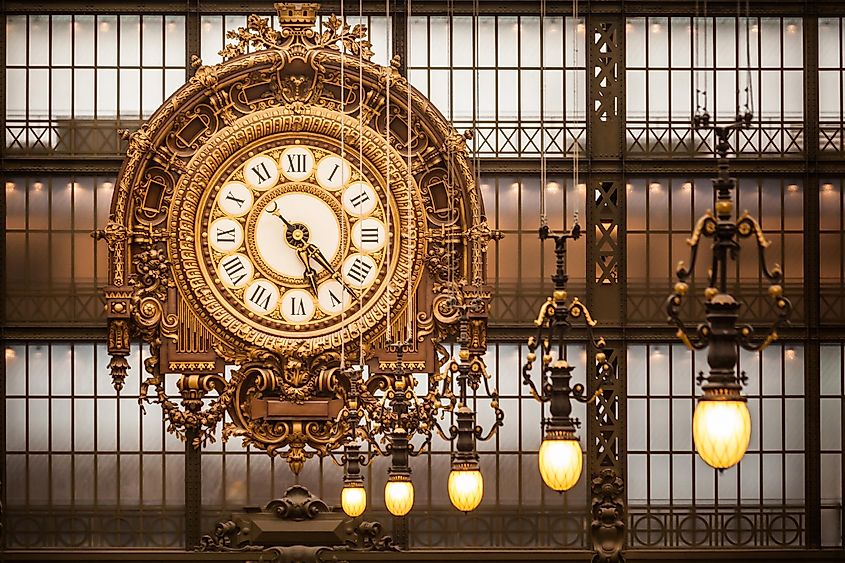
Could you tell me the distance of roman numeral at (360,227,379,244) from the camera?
12555 mm

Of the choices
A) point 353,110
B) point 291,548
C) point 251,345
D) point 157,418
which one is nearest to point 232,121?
point 353,110

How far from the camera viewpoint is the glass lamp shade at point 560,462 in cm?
1009

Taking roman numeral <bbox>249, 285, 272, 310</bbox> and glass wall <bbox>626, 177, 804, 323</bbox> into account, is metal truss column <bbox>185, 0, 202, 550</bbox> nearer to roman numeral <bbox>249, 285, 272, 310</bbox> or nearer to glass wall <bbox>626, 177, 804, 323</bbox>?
glass wall <bbox>626, 177, 804, 323</bbox>

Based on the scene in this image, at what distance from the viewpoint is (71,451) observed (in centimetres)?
2041

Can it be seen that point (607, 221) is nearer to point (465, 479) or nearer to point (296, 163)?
point (296, 163)

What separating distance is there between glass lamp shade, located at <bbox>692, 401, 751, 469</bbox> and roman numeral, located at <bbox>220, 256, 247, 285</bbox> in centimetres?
534

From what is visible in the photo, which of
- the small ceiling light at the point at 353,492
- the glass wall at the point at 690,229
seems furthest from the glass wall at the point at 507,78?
the small ceiling light at the point at 353,492

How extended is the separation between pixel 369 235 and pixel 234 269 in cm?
107

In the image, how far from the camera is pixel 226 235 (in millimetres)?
12547

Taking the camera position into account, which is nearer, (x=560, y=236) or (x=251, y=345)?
(x=560, y=236)

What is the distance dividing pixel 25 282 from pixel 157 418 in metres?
2.38

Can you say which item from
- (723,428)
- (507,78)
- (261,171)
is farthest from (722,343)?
(507,78)

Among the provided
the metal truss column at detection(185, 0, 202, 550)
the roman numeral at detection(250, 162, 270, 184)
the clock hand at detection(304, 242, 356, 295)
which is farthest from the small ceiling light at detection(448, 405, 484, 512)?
the metal truss column at detection(185, 0, 202, 550)

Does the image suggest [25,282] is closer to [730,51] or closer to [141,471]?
[141,471]
